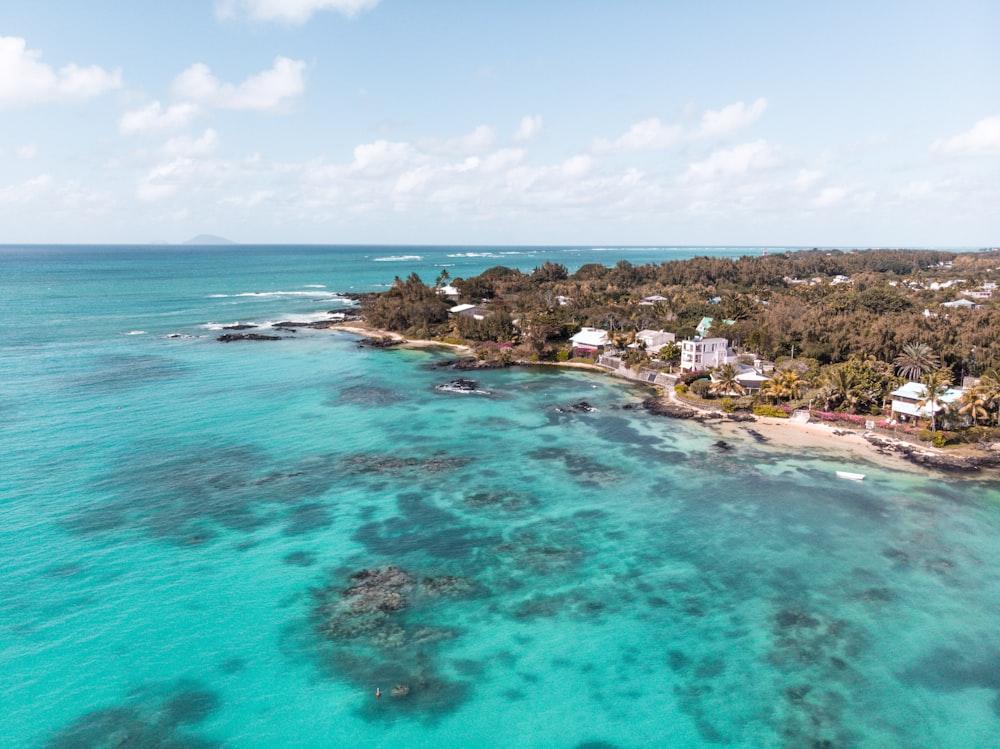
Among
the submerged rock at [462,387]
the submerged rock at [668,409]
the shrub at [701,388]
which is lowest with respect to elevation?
the submerged rock at [668,409]

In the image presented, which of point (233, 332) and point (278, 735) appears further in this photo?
point (233, 332)

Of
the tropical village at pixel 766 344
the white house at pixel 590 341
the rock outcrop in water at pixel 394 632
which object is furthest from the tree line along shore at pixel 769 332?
the rock outcrop in water at pixel 394 632

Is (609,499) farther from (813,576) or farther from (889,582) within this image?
(889,582)

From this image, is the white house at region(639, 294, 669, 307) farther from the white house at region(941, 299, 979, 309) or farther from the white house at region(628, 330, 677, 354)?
the white house at region(941, 299, 979, 309)

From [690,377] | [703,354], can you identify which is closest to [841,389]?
[690,377]

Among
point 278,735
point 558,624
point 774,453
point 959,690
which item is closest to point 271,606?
point 278,735

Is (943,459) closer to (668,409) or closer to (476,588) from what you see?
(668,409)

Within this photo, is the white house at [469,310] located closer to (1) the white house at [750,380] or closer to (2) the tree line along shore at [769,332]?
(2) the tree line along shore at [769,332]

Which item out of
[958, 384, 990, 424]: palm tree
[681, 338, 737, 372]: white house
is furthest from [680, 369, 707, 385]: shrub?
[958, 384, 990, 424]: palm tree
